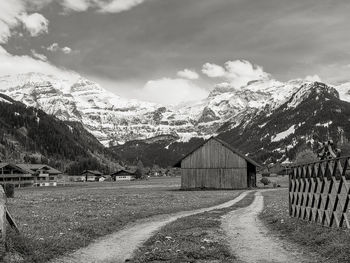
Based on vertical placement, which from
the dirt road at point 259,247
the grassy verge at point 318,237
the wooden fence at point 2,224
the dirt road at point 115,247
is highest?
the wooden fence at point 2,224

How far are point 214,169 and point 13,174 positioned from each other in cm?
9823

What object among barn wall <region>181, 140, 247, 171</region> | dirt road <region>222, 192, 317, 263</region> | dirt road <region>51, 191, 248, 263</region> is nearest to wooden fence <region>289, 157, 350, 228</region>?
dirt road <region>222, 192, 317, 263</region>

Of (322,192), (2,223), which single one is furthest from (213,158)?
(2,223)

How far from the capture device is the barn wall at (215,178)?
291 feet

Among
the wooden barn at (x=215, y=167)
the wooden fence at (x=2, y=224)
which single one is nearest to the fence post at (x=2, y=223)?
the wooden fence at (x=2, y=224)

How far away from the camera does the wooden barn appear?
88.8m

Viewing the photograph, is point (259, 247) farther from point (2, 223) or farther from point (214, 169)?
point (214, 169)

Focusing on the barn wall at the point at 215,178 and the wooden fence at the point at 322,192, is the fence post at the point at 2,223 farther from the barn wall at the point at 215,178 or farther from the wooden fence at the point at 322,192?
the barn wall at the point at 215,178

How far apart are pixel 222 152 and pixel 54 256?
7452 centimetres

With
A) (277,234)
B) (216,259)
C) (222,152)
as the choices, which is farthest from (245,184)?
(216,259)

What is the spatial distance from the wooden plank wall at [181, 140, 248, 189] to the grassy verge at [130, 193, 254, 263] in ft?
212

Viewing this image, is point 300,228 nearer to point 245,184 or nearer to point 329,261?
point 329,261

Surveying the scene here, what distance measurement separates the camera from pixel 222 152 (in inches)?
3533

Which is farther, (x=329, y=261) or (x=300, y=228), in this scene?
(x=300, y=228)
